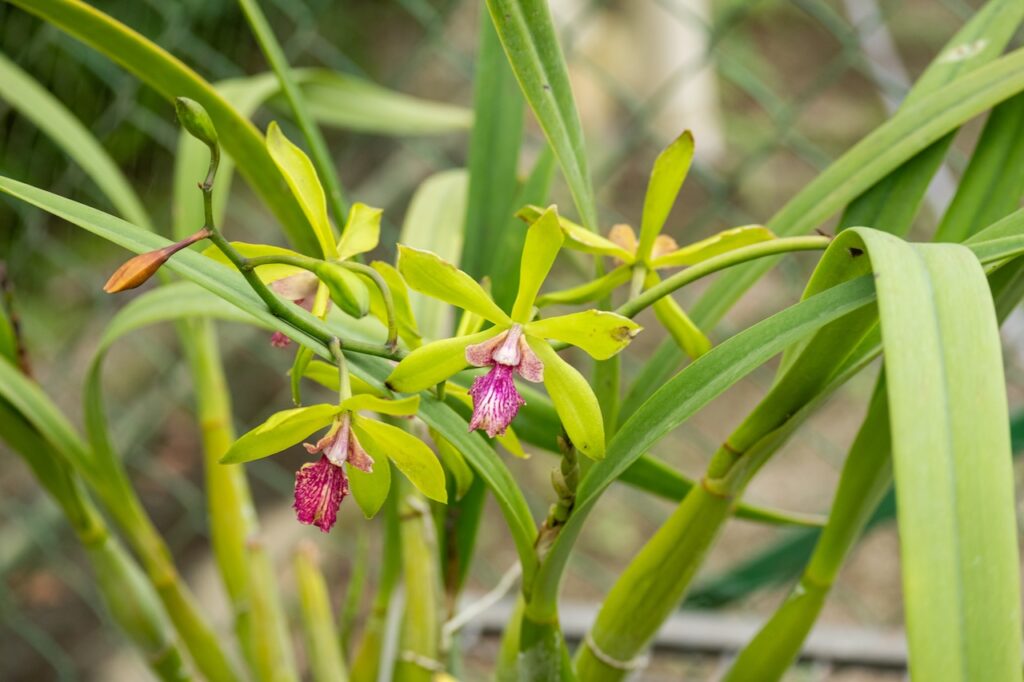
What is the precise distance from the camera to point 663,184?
39 centimetres

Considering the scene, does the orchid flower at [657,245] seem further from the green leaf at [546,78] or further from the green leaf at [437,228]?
the green leaf at [437,228]

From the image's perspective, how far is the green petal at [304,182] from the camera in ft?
1.18

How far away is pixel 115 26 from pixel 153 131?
1.07 metres

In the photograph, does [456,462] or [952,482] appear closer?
[952,482]

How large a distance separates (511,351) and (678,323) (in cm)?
11

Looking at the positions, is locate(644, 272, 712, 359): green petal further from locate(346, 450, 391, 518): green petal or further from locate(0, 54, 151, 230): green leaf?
locate(0, 54, 151, 230): green leaf

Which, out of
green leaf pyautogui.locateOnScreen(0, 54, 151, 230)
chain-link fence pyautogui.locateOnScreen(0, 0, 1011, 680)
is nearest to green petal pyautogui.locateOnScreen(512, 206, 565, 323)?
green leaf pyautogui.locateOnScreen(0, 54, 151, 230)

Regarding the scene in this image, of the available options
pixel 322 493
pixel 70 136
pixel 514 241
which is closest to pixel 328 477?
pixel 322 493

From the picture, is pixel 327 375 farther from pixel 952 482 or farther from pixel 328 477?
pixel 952 482

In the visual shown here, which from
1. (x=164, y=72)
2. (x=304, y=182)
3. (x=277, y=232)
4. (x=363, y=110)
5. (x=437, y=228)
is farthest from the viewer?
(x=277, y=232)

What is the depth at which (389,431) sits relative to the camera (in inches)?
13.7

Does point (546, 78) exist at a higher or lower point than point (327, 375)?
higher

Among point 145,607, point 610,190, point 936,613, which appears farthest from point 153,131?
point 936,613

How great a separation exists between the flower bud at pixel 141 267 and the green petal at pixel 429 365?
0.08 meters
